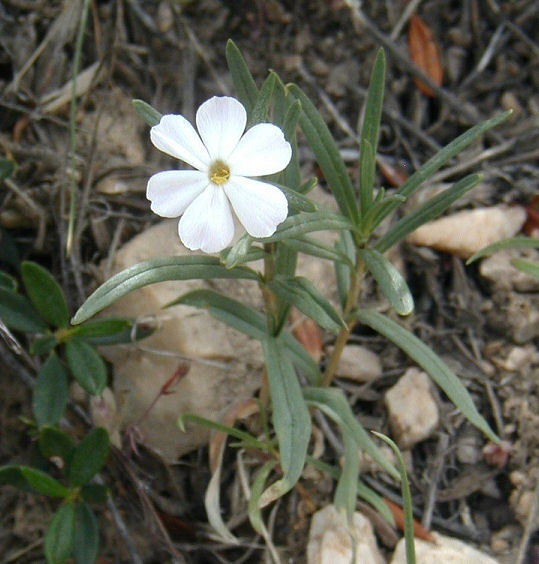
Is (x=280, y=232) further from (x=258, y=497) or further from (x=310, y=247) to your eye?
(x=258, y=497)

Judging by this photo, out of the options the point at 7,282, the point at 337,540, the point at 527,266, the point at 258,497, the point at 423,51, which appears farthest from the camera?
the point at 423,51

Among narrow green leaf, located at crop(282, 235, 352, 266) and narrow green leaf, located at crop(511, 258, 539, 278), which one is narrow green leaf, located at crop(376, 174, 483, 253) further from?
narrow green leaf, located at crop(511, 258, 539, 278)

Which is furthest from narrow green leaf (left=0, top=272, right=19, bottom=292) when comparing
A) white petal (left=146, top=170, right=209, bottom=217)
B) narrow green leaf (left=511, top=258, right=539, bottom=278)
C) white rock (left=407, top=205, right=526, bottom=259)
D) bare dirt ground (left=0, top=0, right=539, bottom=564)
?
narrow green leaf (left=511, top=258, right=539, bottom=278)

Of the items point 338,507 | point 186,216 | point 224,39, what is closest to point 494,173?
point 224,39

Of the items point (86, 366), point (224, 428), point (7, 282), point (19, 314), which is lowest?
point (224, 428)

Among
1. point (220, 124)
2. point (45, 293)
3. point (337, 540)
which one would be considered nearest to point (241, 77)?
point (220, 124)

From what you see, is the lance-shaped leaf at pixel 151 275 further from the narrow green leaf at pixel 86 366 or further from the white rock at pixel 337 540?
the white rock at pixel 337 540
